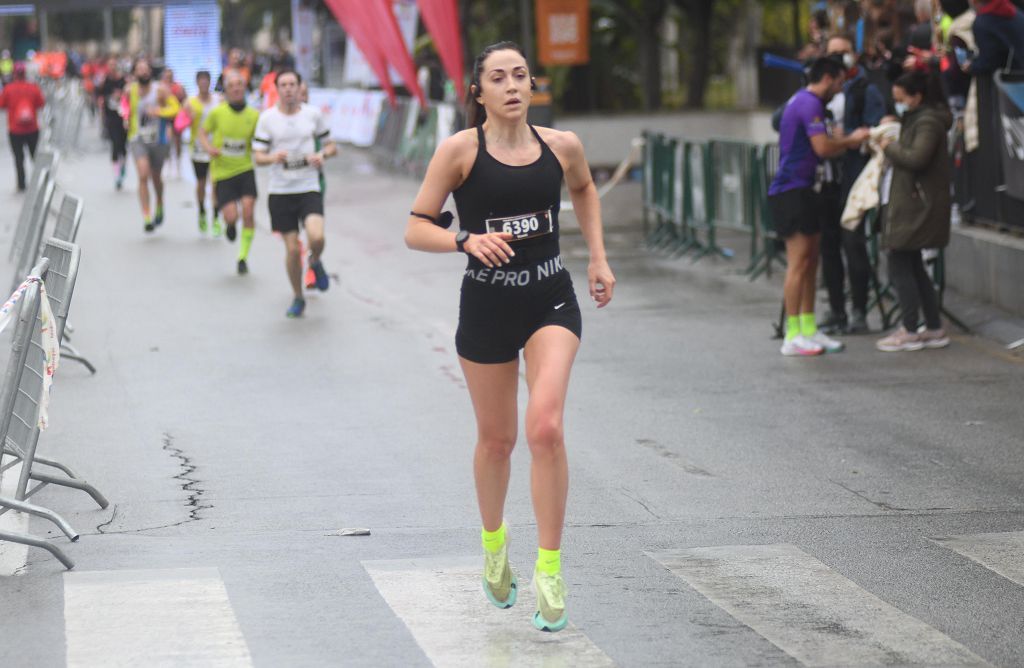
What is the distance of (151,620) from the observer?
18.7ft

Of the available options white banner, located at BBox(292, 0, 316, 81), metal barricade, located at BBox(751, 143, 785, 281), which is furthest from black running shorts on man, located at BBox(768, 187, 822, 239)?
white banner, located at BBox(292, 0, 316, 81)

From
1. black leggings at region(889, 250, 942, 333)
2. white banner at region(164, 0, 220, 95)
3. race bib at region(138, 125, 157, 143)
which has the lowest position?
black leggings at region(889, 250, 942, 333)

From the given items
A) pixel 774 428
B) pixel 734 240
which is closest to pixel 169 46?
pixel 734 240

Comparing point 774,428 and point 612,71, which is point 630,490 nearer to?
point 774,428

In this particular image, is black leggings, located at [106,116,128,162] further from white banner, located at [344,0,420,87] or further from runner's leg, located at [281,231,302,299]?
runner's leg, located at [281,231,302,299]

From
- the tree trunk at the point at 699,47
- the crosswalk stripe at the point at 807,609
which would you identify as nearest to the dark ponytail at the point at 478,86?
the crosswalk stripe at the point at 807,609

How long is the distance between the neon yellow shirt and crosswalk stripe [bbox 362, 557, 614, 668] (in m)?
10.8

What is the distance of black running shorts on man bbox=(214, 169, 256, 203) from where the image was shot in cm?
1694

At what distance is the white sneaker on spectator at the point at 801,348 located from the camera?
11.7m

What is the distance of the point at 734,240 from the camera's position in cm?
1941

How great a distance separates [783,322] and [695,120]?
1888 cm

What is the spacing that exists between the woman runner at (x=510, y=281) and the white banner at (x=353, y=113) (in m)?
29.2

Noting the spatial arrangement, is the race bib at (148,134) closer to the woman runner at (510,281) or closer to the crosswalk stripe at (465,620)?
the crosswalk stripe at (465,620)

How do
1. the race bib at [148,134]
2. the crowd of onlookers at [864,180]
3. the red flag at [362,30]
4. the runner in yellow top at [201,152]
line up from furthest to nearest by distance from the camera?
the red flag at [362,30] < the race bib at [148,134] < the runner in yellow top at [201,152] < the crowd of onlookers at [864,180]
